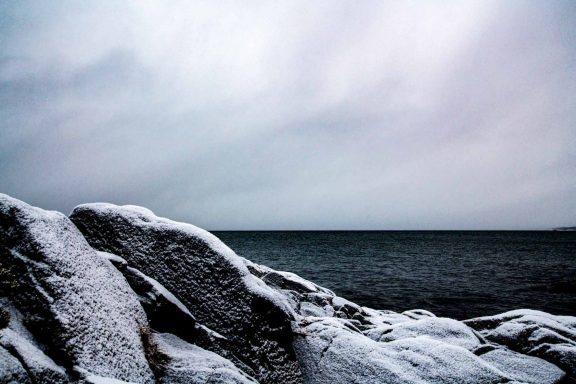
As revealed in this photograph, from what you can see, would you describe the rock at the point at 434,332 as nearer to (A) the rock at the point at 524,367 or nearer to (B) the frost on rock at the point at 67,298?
(A) the rock at the point at 524,367

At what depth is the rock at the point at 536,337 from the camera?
8219 millimetres

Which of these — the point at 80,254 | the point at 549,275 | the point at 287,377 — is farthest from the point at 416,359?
the point at 549,275

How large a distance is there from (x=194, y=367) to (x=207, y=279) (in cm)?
211

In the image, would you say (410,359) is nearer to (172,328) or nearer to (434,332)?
(434,332)

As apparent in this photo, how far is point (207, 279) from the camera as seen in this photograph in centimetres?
724

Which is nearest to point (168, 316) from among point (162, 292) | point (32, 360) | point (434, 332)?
point (162, 292)

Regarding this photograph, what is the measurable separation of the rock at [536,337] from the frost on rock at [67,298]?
10.0m

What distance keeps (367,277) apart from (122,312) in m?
36.5

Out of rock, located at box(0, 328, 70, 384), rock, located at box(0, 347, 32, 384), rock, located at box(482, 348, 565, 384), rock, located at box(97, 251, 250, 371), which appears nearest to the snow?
rock, located at box(97, 251, 250, 371)

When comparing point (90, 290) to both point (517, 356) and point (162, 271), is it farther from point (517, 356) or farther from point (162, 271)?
point (517, 356)

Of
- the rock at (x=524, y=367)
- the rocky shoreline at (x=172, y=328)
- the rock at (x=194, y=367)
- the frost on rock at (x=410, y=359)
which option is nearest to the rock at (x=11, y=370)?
the rocky shoreline at (x=172, y=328)

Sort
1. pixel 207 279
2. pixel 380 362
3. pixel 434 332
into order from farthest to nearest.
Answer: pixel 434 332 → pixel 207 279 → pixel 380 362

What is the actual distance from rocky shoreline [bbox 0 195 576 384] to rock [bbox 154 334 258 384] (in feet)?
0.08

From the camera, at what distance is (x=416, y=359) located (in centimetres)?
701
